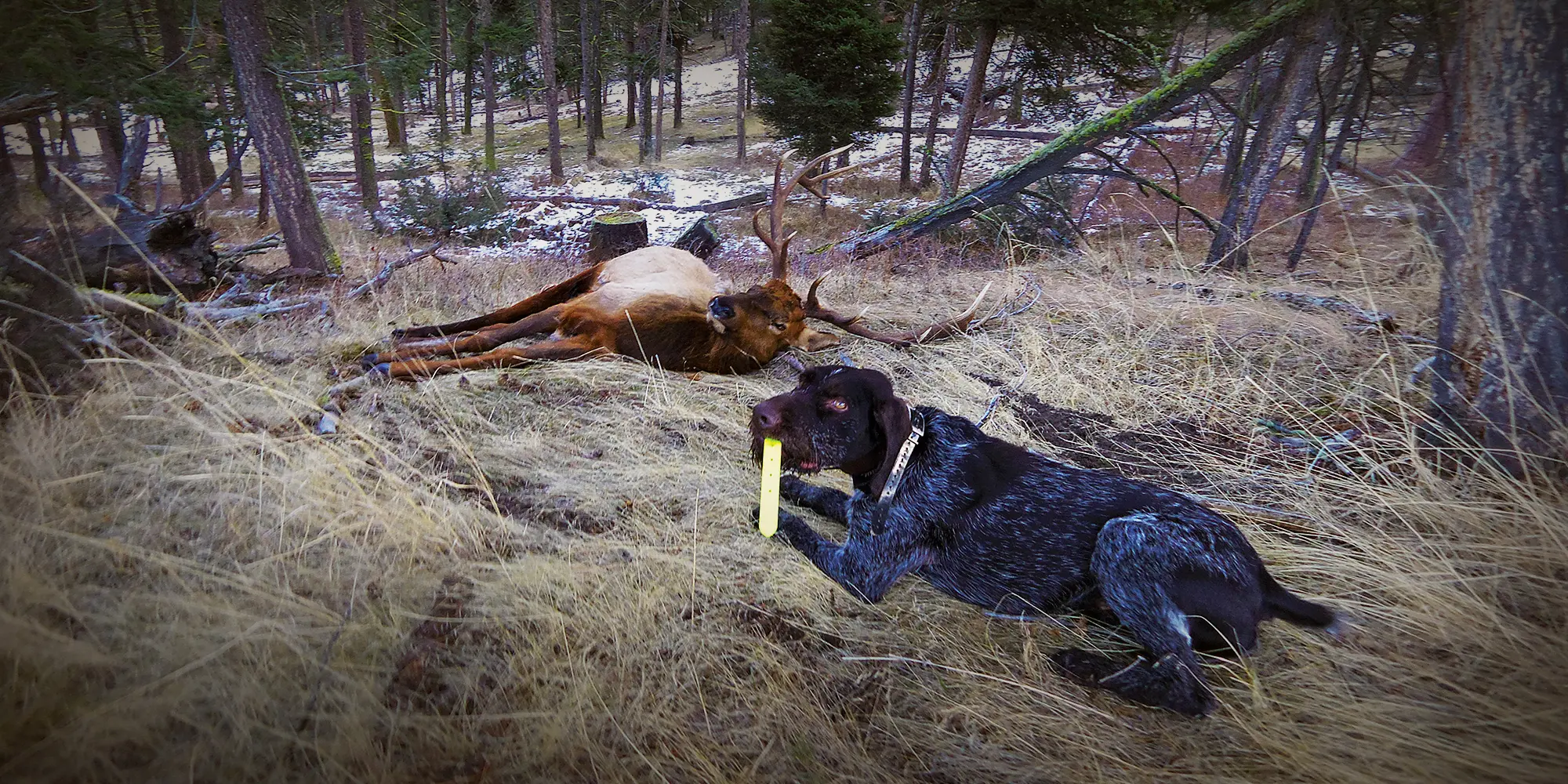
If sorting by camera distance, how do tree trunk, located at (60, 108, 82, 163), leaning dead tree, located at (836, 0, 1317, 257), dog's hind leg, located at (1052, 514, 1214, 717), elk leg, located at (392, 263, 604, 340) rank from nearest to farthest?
dog's hind leg, located at (1052, 514, 1214, 717), tree trunk, located at (60, 108, 82, 163), elk leg, located at (392, 263, 604, 340), leaning dead tree, located at (836, 0, 1317, 257)

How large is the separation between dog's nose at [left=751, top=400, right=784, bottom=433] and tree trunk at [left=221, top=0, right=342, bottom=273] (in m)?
6.64

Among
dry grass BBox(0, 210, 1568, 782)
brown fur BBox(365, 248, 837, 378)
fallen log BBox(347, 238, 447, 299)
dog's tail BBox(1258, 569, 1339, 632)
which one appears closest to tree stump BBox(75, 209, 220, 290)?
fallen log BBox(347, 238, 447, 299)

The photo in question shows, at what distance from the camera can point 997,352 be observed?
550 centimetres

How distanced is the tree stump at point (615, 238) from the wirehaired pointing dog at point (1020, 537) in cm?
657

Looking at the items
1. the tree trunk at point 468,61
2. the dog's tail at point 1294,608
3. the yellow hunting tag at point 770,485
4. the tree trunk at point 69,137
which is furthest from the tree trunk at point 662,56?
the dog's tail at point 1294,608

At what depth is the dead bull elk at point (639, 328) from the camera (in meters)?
4.60

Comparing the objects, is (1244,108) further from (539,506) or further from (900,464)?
(539,506)

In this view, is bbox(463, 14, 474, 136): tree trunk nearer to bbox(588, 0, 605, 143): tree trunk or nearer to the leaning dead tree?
bbox(588, 0, 605, 143): tree trunk

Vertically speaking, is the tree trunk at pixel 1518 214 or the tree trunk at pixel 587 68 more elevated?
the tree trunk at pixel 587 68

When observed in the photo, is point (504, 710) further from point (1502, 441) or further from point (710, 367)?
point (1502, 441)

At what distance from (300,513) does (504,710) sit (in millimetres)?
1268

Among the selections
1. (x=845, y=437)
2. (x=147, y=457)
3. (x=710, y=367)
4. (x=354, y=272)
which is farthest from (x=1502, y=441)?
(x=354, y=272)

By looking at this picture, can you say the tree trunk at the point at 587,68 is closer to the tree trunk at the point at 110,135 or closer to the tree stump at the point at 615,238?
the tree stump at the point at 615,238

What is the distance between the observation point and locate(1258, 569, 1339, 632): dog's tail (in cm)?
241
